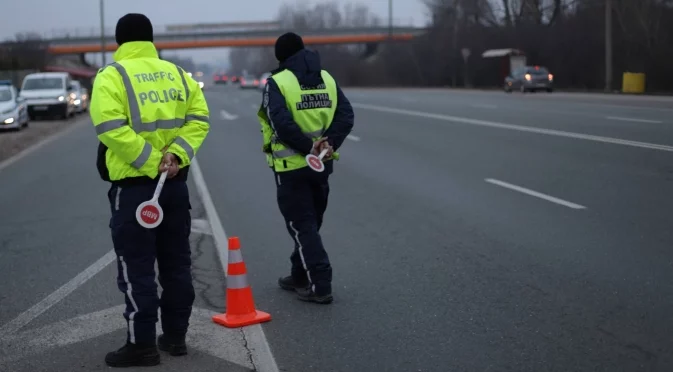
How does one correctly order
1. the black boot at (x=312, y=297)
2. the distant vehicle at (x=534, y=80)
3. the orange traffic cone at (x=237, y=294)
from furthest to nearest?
the distant vehicle at (x=534, y=80) → the black boot at (x=312, y=297) → the orange traffic cone at (x=237, y=294)

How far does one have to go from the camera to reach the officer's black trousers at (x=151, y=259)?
17.6ft

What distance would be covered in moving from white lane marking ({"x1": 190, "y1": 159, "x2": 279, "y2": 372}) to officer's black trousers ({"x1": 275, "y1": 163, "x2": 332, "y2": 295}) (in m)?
0.68

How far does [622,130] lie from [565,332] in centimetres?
1482

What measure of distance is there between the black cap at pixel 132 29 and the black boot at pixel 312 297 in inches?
93.1

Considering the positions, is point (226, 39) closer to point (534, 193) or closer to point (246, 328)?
point (534, 193)

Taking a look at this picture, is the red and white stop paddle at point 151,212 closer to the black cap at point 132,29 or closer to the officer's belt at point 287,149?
the black cap at point 132,29

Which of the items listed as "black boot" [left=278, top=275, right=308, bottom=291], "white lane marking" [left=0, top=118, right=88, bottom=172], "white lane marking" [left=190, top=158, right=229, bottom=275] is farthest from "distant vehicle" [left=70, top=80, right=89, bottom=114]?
"black boot" [left=278, top=275, right=308, bottom=291]

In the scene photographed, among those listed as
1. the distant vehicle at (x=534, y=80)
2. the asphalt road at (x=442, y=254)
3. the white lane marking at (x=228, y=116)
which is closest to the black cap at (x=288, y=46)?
the asphalt road at (x=442, y=254)

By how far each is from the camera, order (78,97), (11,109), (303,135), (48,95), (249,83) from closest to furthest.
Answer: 1. (303,135)
2. (11,109)
3. (48,95)
4. (78,97)
5. (249,83)

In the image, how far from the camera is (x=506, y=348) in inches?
226

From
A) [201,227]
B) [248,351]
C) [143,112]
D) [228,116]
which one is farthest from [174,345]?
[228,116]

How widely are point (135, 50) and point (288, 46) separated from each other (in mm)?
1624

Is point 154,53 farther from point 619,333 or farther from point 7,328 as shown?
point 619,333

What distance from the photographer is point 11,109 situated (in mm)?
30234
